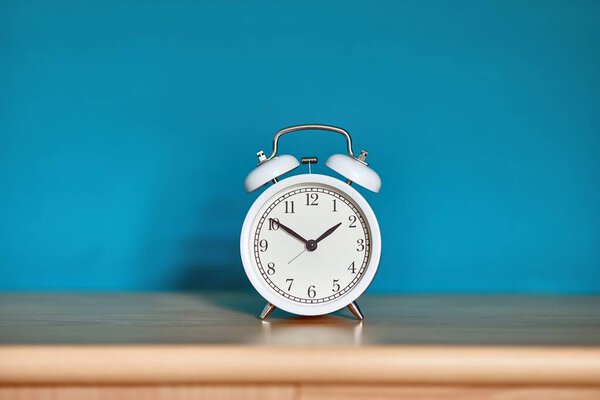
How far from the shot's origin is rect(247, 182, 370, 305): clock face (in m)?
1.00

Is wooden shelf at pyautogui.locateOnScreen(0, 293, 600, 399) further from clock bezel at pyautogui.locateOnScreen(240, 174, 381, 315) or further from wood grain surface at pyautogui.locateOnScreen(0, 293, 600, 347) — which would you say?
clock bezel at pyautogui.locateOnScreen(240, 174, 381, 315)

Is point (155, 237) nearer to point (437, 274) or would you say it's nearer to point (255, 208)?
point (255, 208)

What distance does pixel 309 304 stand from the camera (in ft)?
Result: 3.28

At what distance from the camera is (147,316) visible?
103 centimetres

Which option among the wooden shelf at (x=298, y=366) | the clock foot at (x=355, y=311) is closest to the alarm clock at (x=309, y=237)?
the clock foot at (x=355, y=311)

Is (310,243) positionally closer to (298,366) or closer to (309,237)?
(309,237)

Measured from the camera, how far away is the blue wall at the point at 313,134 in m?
1.34

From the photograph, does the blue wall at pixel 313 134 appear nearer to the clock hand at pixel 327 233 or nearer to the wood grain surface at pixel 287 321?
the wood grain surface at pixel 287 321

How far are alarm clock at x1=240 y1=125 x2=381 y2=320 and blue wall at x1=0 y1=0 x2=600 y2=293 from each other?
339mm

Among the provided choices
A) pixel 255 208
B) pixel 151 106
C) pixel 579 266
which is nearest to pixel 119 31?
pixel 151 106

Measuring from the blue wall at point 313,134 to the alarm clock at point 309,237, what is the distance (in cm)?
34

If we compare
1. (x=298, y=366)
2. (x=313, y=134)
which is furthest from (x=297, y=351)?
(x=313, y=134)

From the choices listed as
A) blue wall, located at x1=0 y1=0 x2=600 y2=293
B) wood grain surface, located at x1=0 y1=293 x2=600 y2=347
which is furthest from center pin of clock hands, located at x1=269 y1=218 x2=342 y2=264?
blue wall, located at x1=0 y1=0 x2=600 y2=293

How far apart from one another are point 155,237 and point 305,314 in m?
0.47
